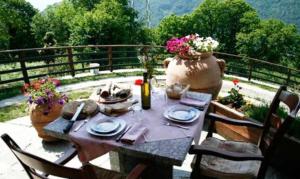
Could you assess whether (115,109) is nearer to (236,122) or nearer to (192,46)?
(236,122)

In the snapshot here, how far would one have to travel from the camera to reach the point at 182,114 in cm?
206

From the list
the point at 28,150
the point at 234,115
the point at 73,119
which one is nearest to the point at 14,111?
the point at 28,150

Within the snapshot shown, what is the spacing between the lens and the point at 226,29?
83.0 feet

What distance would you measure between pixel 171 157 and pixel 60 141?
7.32 feet

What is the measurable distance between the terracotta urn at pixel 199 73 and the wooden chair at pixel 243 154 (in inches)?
56.8

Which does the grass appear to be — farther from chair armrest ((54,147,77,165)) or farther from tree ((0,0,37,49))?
tree ((0,0,37,49))

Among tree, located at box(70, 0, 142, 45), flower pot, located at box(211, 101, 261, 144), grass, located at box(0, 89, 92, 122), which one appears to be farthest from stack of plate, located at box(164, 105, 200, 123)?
tree, located at box(70, 0, 142, 45)

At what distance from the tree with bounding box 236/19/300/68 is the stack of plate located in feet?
71.9

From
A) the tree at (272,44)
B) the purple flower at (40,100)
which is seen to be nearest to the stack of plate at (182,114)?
the purple flower at (40,100)

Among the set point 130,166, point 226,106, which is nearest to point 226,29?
point 226,106

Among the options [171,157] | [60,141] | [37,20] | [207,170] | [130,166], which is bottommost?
[60,141]

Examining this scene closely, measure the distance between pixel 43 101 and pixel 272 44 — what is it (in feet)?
76.1

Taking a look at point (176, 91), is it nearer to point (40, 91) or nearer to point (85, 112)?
point (85, 112)

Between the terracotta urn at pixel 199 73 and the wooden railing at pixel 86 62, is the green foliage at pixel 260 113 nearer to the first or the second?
the terracotta urn at pixel 199 73
